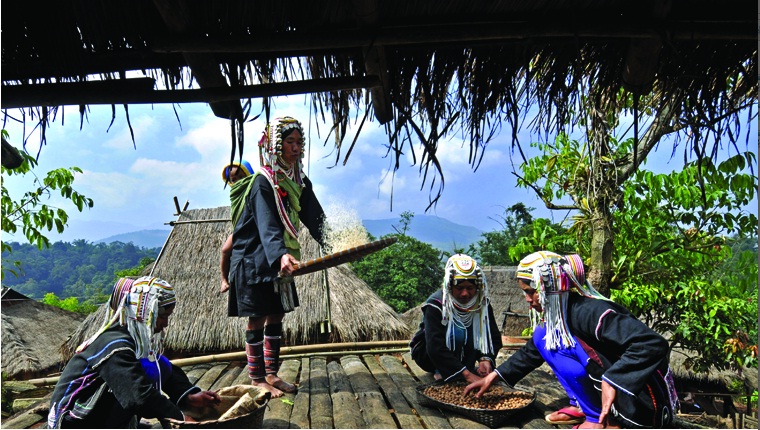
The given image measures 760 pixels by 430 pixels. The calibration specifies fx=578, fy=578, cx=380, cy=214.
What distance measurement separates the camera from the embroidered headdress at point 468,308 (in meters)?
3.30

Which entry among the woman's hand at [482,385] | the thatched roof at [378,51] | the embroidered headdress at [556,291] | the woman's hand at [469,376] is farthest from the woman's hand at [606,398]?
the thatched roof at [378,51]

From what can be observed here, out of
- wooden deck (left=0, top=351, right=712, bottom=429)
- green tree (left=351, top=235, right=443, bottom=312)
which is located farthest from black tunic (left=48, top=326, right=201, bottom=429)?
green tree (left=351, top=235, right=443, bottom=312)

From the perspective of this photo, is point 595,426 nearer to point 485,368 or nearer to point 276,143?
point 485,368

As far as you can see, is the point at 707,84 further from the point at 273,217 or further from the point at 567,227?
the point at 567,227

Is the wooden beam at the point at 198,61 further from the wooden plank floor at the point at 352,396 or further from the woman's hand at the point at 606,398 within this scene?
the woman's hand at the point at 606,398

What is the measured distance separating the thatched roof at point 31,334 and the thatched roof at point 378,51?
378 inches

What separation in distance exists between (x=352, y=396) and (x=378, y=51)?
6.51 feet

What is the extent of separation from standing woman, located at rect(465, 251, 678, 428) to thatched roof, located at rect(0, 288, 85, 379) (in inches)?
414

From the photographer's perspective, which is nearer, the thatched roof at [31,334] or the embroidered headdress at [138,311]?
the embroidered headdress at [138,311]

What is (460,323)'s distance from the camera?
3.38 meters

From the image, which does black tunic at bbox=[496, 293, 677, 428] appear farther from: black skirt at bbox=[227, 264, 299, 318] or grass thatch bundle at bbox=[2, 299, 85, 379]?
grass thatch bundle at bbox=[2, 299, 85, 379]

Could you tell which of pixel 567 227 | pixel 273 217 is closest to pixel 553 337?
pixel 273 217

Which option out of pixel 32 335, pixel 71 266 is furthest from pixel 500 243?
pixel 71 266

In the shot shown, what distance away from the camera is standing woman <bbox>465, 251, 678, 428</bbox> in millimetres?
2506
